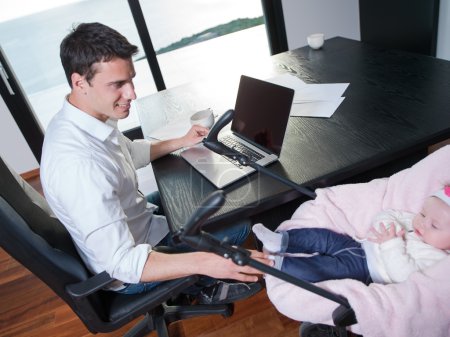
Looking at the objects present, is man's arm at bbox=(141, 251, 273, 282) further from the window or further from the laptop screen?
the window

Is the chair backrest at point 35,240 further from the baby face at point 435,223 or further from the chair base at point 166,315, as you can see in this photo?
the baby face at point 435,223

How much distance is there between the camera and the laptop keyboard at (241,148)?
107cm

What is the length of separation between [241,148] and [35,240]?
0.67 metres

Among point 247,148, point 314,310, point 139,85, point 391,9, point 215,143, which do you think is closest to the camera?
point 314,310

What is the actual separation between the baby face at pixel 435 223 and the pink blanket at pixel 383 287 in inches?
3.1

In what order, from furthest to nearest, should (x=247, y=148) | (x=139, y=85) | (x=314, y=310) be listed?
(x=139, y=85), (x=247, y=148), (x=314, y=310)

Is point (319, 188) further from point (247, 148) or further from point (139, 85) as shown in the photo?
point (139, 85)

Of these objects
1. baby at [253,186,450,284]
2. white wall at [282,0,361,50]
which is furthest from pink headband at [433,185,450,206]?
white wall at [282,0,361,50]

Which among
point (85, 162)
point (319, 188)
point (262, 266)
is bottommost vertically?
point (319, 188)

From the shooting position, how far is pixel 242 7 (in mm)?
3631

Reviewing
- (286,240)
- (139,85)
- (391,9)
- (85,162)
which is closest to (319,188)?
(286,240)

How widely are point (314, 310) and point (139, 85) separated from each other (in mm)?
3189

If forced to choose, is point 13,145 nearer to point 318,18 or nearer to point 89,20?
point 89,20

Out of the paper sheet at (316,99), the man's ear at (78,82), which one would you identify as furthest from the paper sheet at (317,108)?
the man's ear at (78,82)
